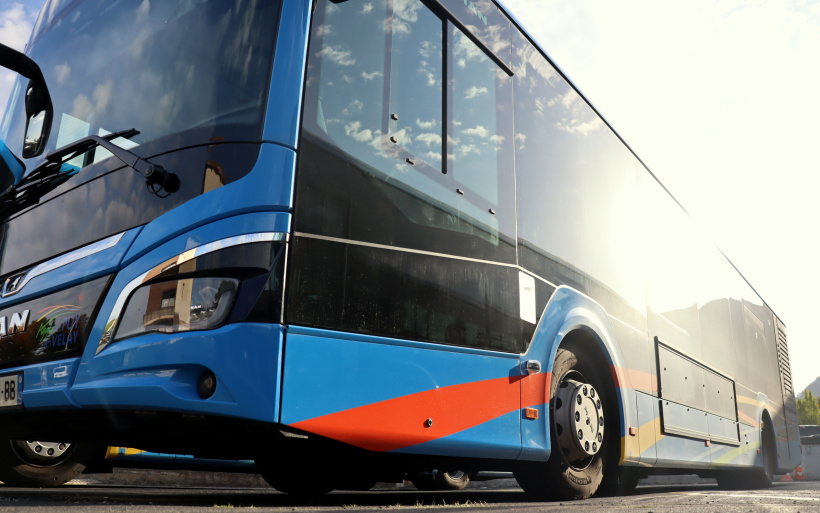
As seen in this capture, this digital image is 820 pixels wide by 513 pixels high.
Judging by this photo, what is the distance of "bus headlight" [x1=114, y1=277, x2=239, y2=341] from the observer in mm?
2592

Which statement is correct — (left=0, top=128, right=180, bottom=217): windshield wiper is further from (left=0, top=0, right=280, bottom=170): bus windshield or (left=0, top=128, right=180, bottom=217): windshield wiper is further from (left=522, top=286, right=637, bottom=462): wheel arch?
(left=522, top=286, right=637, bottom=462): wheel arch

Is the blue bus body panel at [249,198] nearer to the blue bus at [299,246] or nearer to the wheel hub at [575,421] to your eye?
the blue bus at [299,246]

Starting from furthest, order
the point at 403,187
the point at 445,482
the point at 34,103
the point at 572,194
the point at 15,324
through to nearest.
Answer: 1. the point at 445,482
2. the point at 572,194
3. the point at 34,103
4. the point at 15,324
5. the point at 403,187

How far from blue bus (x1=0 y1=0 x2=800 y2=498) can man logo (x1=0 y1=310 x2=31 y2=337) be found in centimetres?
1

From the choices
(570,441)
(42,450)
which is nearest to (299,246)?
(570,441)

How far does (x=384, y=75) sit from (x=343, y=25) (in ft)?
0.95

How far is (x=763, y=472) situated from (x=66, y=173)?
360 inches

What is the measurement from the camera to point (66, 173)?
337cm

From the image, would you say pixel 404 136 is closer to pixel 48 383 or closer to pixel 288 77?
pixel 288 77

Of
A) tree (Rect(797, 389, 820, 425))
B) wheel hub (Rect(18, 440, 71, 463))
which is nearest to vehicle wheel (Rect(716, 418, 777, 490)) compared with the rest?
wheel hub (Rect(18, 440, 71, 463))

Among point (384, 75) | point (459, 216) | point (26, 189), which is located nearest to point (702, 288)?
point (459, 216)

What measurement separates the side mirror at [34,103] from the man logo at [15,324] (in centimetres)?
86

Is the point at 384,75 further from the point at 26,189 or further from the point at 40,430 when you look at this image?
the point at 40,430

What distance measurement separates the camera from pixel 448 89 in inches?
142
